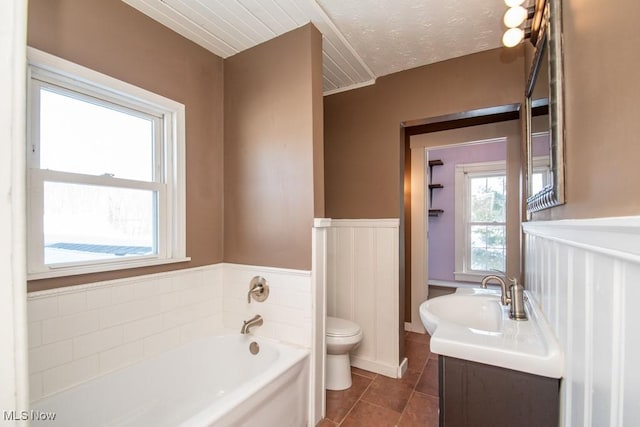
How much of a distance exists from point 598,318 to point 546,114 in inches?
35.9

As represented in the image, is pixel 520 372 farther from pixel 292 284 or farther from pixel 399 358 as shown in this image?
pixel 399 358

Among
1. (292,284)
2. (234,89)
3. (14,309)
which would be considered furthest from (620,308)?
(234,89)

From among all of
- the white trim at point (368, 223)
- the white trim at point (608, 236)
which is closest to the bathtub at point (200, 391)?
the white trim at point (368, 223)

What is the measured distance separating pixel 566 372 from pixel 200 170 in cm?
213

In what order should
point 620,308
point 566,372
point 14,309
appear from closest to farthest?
point 14,309 < point 620,308 < point 566,372

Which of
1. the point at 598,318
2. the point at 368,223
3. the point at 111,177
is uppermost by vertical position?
the point at 111,177

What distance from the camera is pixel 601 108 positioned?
644 millimetres

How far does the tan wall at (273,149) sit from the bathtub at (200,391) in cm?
61

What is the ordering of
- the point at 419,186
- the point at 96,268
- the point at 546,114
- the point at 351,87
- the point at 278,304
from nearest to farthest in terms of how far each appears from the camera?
the point at 546,114, the point at 96,268, the point at 278,304, the point at 351,87, the point at 419,186

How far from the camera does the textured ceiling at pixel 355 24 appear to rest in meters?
1.61

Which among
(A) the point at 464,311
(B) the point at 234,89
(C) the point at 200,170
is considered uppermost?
(B) the point at 234,89

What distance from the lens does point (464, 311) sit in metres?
1.64

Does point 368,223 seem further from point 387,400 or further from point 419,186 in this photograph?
point 387,400

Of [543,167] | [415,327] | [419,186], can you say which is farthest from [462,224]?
[543,167]
